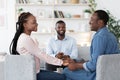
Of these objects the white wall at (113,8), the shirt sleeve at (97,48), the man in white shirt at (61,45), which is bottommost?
the man in white shirt at (61,45)

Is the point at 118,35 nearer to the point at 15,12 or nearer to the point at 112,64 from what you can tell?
the point at 15,12

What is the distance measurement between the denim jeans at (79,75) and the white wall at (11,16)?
4231mm

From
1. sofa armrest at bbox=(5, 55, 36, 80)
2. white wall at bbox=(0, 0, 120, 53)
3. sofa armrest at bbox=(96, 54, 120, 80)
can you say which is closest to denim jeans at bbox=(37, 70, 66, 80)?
sofa armrest at bbox=(5, 55, 36, 80)

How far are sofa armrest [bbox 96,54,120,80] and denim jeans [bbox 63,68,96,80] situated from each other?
0.22m

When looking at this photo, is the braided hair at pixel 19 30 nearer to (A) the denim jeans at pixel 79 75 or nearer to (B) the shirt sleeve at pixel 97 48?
(A) the denim jeans at pixel 79 75

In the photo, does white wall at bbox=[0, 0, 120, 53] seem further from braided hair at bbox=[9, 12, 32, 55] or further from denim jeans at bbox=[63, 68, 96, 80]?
denim jeans at bbox=[63, 68, 96, 80]

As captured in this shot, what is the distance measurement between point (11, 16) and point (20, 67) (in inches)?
174

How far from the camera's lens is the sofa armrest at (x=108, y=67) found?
8.13 feet

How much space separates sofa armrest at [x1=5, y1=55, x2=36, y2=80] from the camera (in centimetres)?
260

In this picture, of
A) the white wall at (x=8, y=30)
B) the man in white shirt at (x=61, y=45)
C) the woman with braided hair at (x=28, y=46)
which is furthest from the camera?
the white wall at (x=8, y=30)

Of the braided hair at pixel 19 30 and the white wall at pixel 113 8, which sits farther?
the white wall at pixel 113 8

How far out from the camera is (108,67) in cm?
252

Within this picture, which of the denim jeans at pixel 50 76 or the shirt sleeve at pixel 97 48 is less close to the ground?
the shirt sleeve at pixel 97 48

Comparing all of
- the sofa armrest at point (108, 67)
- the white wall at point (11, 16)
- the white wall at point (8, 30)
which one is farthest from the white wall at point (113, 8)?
the sofa armrest at point (108, 67)
